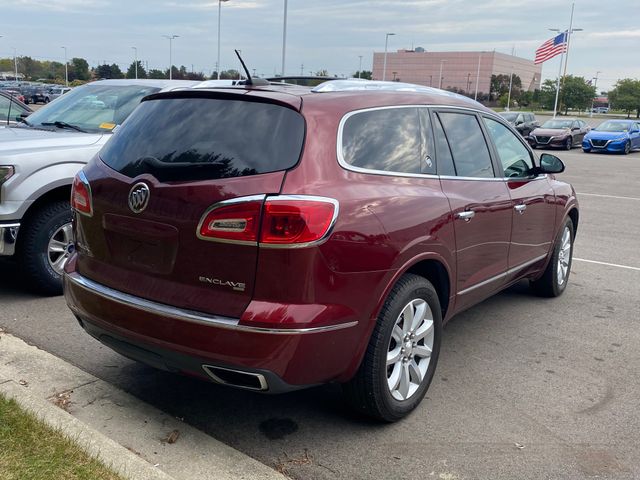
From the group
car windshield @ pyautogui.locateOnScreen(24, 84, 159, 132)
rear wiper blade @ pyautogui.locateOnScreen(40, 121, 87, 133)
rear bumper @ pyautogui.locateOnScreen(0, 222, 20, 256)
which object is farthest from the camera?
car windshield @ pyautogui.locateOnScreen(24, 84, 159, 132)

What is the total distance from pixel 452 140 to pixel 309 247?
1761mm

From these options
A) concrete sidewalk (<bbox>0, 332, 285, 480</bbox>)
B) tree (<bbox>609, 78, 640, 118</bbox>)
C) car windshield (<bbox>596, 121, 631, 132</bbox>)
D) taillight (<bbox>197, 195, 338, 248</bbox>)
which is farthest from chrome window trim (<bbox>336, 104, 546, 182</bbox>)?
tree (<bbox>609, 78, 640, 118</bbox>)

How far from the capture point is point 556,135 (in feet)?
93.8

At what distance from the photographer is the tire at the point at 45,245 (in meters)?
5.35

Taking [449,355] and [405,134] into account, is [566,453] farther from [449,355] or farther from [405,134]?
[405,134]

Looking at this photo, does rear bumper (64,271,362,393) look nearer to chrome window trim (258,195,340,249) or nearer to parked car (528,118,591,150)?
chrome window trim (258,195,340,249)

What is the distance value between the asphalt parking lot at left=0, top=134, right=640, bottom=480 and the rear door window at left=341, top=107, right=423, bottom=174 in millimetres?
1418

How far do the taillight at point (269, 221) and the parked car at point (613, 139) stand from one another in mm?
27573

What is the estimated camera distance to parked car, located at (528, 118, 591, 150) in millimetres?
28656

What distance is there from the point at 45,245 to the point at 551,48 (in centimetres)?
4107

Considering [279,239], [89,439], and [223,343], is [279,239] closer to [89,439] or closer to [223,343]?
[223,343]

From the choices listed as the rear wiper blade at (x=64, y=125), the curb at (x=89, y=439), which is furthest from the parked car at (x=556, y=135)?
the curb at (x=89, y=439)

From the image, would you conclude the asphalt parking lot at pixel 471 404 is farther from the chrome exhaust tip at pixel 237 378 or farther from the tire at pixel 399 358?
the chrome exhaust tip at pixel 237 378

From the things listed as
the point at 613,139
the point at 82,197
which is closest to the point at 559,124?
the point at 613,139
